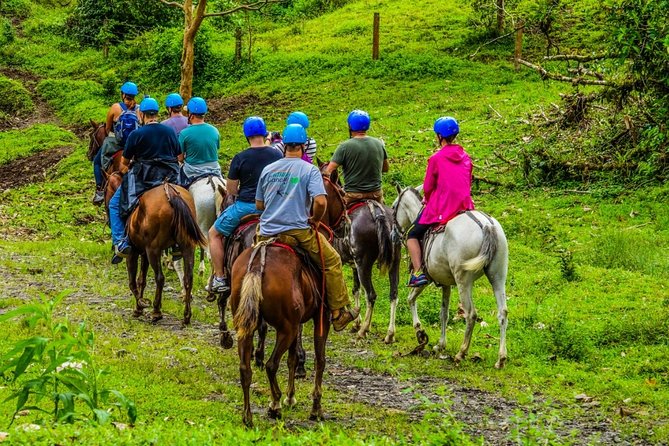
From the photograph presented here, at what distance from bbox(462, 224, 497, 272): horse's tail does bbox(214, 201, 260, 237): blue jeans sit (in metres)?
2.62

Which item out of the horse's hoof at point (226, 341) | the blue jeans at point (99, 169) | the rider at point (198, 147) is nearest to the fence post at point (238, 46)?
the blue jeans at point (99, 169)

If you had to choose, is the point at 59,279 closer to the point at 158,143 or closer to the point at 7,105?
the point at 158,143

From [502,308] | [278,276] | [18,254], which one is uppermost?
[278,276]

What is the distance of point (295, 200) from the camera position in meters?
8.74

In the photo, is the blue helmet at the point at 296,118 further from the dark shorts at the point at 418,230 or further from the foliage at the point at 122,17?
the foliage at the point at 122,17

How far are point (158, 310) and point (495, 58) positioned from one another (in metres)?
21.1

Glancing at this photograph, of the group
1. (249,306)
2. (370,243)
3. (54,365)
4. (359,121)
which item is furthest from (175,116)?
(54,365)

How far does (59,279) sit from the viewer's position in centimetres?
1457

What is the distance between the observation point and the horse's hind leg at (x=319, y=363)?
8.60 metres

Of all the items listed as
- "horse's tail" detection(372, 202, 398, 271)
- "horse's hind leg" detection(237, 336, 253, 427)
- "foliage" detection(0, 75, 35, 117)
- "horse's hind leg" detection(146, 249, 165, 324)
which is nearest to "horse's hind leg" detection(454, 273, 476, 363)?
"horse's tail" detection(372, 202, 398, 271)

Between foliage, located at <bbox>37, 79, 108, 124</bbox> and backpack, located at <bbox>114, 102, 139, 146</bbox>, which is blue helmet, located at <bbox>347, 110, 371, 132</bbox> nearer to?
backpack, located at <bbox>114, 102, 139, 146</bbox>

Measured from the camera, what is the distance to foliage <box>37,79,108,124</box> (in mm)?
31516

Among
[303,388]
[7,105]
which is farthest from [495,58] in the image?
[303,388]

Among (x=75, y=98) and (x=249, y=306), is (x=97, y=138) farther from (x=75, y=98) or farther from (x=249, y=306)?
(x=75, y=98)
